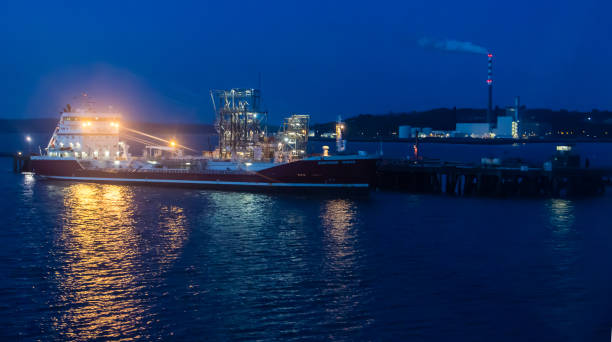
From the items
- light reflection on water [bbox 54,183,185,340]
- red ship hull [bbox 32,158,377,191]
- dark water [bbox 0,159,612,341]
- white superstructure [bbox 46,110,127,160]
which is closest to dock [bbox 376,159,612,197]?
red ship hull [bbox 32,158,377,191]

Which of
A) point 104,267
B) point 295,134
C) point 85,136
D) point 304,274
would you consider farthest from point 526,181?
point 85,136

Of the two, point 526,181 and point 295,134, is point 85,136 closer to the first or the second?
point 295,134

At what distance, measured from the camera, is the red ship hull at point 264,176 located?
152ft

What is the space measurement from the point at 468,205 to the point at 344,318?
28089 mm

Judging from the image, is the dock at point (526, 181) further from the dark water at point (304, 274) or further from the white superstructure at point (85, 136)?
Answer: the white superstructure at point (85, 136)

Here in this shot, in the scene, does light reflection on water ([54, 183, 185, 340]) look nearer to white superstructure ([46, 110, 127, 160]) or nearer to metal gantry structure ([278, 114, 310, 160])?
metal gantry structure ([278, 114, 310, 160])

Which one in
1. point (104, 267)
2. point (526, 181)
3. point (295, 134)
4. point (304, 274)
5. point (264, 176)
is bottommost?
point (304, 274)

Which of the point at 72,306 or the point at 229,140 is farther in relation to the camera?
the point at 229,140

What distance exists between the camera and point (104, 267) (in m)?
22.1

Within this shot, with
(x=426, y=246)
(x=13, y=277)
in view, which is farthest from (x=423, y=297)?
(x=13, y=277)

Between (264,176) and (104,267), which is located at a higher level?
(264,176)

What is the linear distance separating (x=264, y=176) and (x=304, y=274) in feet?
91.9

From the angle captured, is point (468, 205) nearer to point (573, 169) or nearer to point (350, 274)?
point (573, 169)

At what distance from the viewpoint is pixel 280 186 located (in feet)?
159
